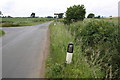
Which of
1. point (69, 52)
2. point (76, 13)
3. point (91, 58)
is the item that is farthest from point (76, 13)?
point (69, 52)

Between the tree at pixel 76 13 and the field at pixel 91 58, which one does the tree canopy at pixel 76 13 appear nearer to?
the tree at pixel 76 13

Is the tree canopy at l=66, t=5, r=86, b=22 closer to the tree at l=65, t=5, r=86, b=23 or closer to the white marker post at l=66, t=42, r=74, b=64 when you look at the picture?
the tree at l=65, t=5, r=86, b=23

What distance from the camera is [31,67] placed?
5820mm

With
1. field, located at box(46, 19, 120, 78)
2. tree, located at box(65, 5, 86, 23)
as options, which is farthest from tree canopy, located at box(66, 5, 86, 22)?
field, located at box(46, 19, 120, 78)

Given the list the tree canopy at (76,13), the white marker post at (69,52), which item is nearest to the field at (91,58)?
the white marker post at (69,52)

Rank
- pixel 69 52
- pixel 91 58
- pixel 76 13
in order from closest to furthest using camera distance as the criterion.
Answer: pixel 69 52 < pixel 91 58 < pixel 76 13

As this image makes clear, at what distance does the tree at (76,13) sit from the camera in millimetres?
25750

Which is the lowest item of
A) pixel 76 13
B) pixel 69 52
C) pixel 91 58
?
pixel 91 58

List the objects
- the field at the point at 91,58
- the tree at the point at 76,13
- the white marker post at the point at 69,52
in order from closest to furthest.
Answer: the field at the point at 91,58
the white marker post at the point at 69,52
the tree at the point at 76,13

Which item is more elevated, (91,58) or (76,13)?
(76,13)

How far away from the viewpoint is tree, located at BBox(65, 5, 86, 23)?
25.8 m

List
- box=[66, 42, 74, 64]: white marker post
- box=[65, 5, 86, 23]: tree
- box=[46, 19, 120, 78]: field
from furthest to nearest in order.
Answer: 1. box=[65, 5, 86, 23]: tree
2. box=[66, 42, 74, 64]: white marker post
3. box=[46, 19, 120, 78]: field

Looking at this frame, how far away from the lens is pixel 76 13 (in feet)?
84.4

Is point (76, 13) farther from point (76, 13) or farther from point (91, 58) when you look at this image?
point (91, 58)
